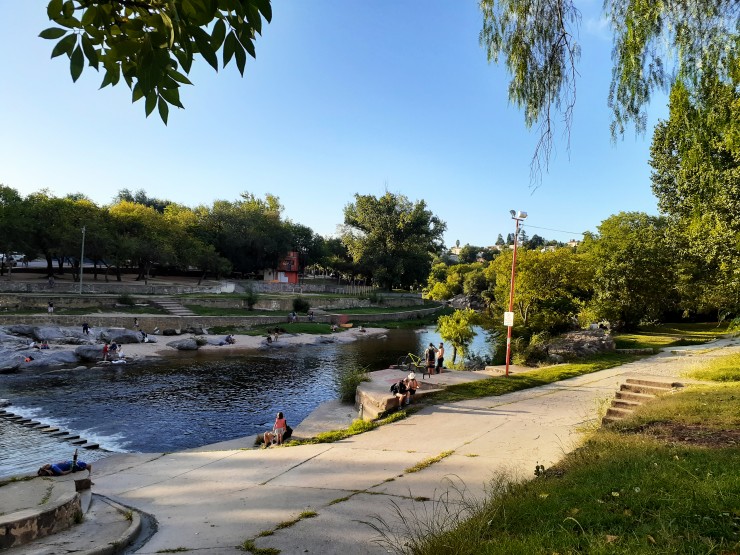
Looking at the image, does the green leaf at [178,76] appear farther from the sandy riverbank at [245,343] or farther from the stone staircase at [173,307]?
the stone staircase at [173,307]

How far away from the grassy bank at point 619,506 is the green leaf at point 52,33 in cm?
444

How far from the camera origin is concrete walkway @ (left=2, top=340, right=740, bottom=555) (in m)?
6.05

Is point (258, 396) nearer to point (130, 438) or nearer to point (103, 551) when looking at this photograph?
point (130, 438)

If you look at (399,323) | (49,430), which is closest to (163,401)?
(49,430)

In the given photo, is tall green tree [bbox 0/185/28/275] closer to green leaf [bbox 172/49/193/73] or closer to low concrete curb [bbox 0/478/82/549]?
low concrete curb [bbox 0/478/82/549]

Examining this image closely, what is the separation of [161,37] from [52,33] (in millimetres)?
614

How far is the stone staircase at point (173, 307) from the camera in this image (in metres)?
43.2

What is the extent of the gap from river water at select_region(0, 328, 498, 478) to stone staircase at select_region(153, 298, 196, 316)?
515 inches

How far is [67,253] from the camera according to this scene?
150ft

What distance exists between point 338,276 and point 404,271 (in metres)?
22.0

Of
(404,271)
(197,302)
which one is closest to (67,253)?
(197,302)

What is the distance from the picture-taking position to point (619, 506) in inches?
191

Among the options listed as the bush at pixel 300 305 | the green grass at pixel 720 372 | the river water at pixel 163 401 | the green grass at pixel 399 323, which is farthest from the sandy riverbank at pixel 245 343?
the green grass at pixel 720 372

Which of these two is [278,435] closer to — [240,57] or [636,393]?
[636,393]
